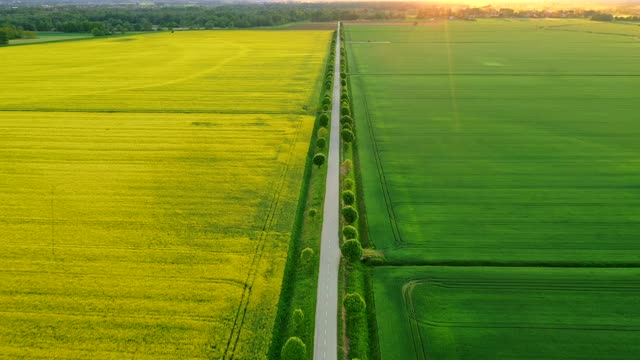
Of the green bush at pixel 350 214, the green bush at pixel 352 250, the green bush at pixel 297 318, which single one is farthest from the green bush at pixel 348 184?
the green bush at pixel 297 318

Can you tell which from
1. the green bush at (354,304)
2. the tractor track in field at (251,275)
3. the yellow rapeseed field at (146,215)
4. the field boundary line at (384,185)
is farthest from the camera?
the field boundary line at (384,185)

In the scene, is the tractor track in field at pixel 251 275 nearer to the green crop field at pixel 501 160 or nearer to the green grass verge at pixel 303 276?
the green grass verge at pixel 303 276

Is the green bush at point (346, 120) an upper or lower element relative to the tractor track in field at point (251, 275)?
upper

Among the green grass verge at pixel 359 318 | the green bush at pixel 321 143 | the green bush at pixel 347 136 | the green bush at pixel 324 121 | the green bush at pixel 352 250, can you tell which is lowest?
the green grass verge at pixel 359 318

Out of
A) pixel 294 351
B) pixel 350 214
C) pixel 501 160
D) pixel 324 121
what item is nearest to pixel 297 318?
pixel 294 351

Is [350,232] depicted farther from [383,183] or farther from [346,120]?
[346,120]

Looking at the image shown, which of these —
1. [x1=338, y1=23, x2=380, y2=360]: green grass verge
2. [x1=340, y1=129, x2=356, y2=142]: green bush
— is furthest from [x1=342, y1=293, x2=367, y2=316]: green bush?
[x1=340, y1=129, x2=356, y2=142]: green bush

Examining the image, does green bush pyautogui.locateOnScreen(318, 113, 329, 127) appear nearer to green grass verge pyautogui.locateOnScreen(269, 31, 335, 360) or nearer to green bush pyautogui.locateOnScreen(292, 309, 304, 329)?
green grass verge pyautogui.locateOnScreen(269, 31, 335, 360)
